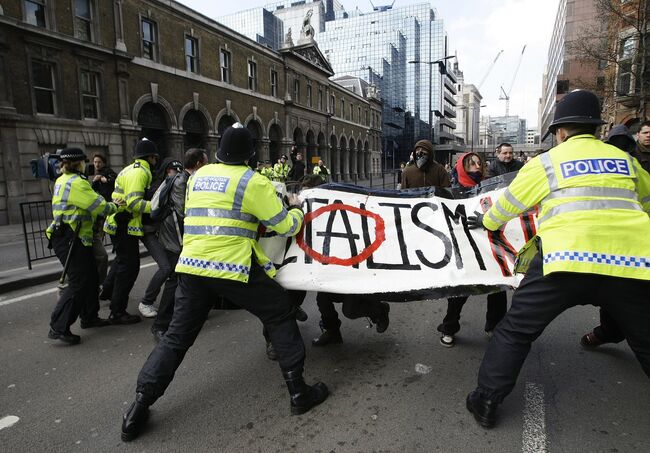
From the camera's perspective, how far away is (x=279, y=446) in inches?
102

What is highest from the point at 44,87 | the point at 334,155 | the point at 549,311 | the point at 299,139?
the point at 44,87

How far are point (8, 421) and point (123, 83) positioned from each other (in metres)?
18.6

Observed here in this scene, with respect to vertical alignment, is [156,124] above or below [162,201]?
above

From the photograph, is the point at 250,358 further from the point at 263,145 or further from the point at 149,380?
the point at 263,145

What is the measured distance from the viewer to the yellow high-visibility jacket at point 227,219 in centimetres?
279

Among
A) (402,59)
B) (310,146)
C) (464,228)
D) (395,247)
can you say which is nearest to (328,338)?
(395,247)

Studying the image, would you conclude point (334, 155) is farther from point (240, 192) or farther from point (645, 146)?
point (240, 192)

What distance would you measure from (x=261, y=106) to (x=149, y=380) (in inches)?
1141

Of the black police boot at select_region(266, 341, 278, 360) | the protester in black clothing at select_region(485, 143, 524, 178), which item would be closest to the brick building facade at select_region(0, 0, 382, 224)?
the black police boot at select_region(266, 341, 278, 360)

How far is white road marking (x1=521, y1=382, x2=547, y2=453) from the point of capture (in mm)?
2537

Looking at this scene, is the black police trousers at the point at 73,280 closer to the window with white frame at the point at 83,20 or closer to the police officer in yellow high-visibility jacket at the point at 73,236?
the police officer in yellow high-visibility jacket at the point at 73,236

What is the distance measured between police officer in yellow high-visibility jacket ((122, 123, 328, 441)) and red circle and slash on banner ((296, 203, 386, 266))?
1.52 ft

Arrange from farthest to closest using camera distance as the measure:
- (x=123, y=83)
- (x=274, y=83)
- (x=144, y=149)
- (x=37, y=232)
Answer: (x=274, y=83) < (x=123, y=83) < (x=37, y=232) < (x=144, y=149)

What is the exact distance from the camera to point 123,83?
18438mm
